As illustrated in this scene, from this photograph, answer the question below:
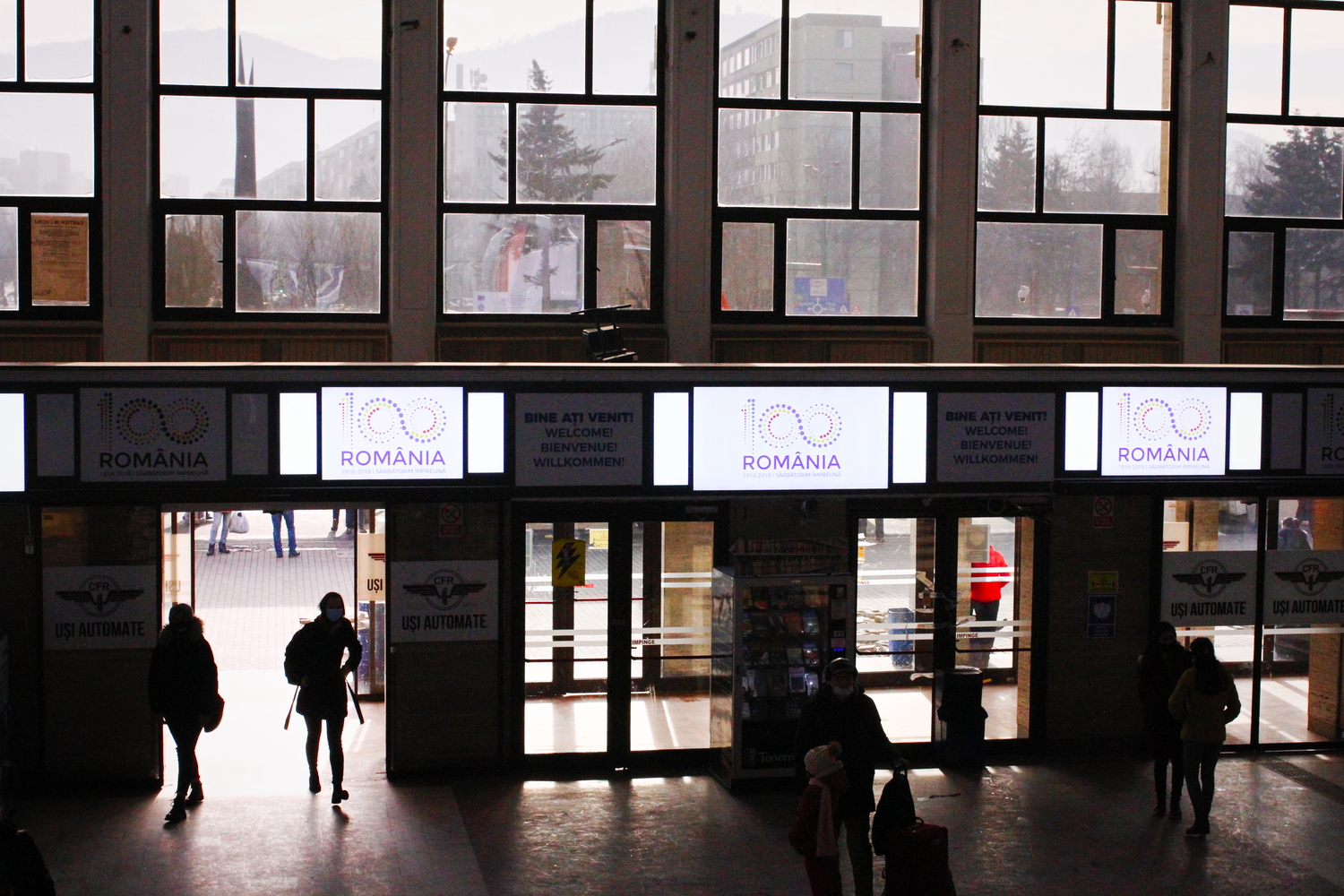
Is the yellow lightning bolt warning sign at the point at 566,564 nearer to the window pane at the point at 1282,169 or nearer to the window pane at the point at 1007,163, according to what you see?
the window pane at the point at 1007,163

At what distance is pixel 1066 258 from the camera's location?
13.5m

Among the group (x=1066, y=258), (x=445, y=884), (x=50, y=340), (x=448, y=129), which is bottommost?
(x=445, y=884)

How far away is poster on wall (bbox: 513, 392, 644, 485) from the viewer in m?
11.6

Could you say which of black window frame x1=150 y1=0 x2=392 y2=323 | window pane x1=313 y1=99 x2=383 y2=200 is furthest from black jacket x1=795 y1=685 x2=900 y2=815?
window pane x1=313 y1=99 x2=383 y2=200

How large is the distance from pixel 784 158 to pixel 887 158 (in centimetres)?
101

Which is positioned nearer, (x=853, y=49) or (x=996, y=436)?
(x=996, y=436)

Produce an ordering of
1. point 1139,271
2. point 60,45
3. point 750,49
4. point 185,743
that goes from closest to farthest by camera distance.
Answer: point 185,743, point 60,45, point 750,49, point 1139,271

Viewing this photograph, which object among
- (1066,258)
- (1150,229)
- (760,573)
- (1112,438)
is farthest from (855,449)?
(1150,229)

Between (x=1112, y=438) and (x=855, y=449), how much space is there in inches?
94.6

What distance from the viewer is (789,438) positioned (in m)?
11.8

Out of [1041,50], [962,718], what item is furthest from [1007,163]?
[962,718]

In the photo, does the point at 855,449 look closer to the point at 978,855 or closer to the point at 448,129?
the point at 978,855

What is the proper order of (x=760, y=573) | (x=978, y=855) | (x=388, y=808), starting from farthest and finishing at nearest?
(x=760, y=573)
(x=388, y=808)
(x=978, y=855)

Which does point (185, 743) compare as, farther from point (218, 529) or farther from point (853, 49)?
point (853, 49)
